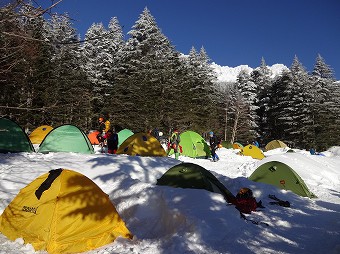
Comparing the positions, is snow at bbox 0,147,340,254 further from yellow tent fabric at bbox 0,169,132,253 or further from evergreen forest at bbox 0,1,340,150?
evergreen forest at bbox 0,1,340,150

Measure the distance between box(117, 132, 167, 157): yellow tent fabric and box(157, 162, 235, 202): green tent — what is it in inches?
214

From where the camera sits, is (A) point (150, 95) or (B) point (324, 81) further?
(B) point (324, 81)

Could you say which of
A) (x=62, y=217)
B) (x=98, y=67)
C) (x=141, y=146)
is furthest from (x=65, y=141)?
(x=98, y=67)

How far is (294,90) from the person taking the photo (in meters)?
39.4

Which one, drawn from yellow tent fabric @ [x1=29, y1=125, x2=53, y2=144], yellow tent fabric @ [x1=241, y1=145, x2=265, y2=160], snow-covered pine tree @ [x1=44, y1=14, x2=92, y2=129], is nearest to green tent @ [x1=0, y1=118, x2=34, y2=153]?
snow-covered pine tree @ [x1=44, y1=14, x2=92, y2=129]

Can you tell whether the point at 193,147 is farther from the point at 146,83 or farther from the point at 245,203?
the point at 245,203

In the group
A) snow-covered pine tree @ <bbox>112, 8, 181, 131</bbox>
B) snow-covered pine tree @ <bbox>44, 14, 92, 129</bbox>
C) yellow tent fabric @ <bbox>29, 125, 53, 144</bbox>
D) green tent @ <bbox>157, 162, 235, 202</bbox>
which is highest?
snow-covered pine tree @ <bbox>112, 8, 181, 131</bbox>

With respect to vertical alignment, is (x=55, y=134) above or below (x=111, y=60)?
below

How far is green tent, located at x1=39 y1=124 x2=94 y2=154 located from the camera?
13172 millimetres

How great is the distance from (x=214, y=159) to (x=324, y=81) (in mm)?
29131

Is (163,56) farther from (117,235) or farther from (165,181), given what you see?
(117,235)

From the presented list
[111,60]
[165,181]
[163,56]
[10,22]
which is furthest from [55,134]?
[111,60]

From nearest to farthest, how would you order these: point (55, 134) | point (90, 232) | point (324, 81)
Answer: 1. point (90, 232)
2. point (55, 134)
3. point (324, 81)

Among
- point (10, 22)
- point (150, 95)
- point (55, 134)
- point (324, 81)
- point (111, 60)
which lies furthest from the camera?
point (324, 81)
